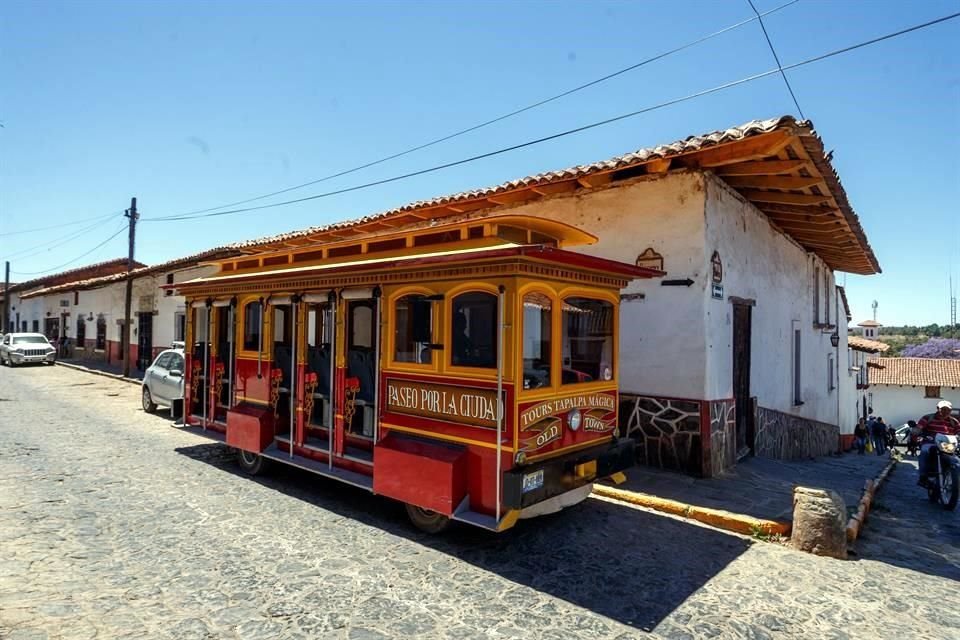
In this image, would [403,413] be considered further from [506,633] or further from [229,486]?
[229,486]

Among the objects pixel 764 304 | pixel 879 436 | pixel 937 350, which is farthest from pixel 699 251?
→ pixel 937 350

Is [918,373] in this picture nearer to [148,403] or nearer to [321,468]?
[321,468]

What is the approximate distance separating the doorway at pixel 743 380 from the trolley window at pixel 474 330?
5425mm

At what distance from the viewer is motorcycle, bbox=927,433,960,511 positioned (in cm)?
687

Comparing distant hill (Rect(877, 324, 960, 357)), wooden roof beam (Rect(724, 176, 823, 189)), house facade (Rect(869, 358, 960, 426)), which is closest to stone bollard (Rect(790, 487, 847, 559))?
wooden roof beam (Rect(724, 176, 823, 189))

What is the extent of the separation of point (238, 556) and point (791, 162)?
24.2 feet

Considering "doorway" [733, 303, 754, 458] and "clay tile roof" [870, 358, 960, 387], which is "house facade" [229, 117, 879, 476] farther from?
"clay tile roof" [870, 358, 960, 387]

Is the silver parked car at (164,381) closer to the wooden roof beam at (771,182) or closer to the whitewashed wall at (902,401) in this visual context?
the wooden roof beam at (771,182)

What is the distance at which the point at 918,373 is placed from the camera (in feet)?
118

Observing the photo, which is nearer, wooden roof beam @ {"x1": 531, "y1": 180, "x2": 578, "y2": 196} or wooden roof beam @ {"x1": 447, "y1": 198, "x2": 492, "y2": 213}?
wooden roof beam @ {"x1": 531, "y1": 180, "x2": 578, "y2": 196}

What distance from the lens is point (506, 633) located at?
3.47 m

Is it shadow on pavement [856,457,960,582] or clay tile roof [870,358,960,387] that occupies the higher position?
shadow on pavement [856,457,960,582]

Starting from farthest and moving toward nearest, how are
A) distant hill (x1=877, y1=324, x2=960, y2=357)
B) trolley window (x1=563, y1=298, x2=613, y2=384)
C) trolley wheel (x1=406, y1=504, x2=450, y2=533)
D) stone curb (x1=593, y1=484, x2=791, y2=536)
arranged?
distant hill (x1=877, y1=324, x2=960, y2=357), stone curb (x1=593, y1=484, x2=791, y2=536), trolley window (x1=563, y1=298, x2=613, y2=384), trolley wheel (x1=406, y1=504, x2=450, y2=533)

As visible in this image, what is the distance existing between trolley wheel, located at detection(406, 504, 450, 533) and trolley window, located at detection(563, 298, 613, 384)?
1.74 metres
